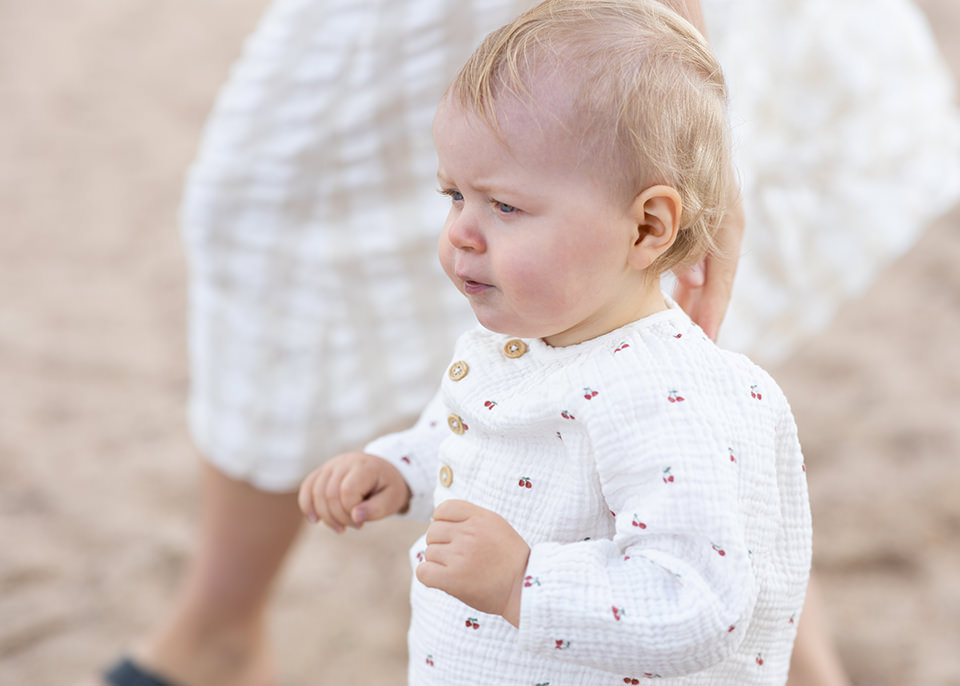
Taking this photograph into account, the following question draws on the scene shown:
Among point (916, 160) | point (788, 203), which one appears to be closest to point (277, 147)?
point (788, 203)

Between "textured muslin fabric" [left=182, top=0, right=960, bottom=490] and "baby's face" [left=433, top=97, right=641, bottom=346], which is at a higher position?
"baby's face" [left=433, top=97, right=641, bottom=346]

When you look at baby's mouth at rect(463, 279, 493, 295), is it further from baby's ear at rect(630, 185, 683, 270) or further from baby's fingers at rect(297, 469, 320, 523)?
baby's fingers at rect(297, 469, 320, 523)

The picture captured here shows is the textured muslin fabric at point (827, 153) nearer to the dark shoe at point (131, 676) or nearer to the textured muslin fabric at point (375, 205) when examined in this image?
the textured muslin fabric at point (375, 205)

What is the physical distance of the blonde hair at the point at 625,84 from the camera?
26.5 inches

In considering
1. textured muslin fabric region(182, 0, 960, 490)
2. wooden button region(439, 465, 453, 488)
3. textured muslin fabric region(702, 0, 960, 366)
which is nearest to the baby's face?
wooden button region(439, 465, 453, 488)

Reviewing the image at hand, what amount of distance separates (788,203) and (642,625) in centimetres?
88

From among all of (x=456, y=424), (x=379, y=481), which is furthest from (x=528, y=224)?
(x=379, y=481)

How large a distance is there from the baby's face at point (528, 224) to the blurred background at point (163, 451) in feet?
3.50

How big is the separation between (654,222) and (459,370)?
0.18 meters

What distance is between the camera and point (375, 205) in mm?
1273

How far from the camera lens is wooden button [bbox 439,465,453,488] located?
795 mm

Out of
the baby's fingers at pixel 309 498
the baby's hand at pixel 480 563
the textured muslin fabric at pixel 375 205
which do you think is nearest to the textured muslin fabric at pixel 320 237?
A: the textured muslin fabric at pixel 375 205

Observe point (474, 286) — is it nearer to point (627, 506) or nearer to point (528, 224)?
point (528, 224)

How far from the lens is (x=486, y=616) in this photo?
759 mm
